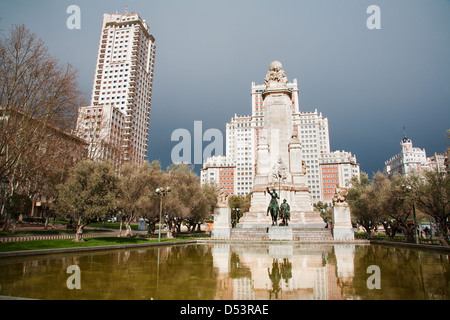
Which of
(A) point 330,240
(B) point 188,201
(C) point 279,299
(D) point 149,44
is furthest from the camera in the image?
(D) point 149,44

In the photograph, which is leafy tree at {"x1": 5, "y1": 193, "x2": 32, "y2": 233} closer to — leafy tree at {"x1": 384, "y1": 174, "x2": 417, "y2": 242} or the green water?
the green water

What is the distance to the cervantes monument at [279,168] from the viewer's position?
31.0 metres

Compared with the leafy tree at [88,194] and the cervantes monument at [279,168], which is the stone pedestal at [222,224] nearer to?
the cervantes monument at [279,168]

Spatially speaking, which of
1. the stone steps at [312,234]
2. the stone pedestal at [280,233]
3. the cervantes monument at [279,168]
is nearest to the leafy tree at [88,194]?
the stone pedestal at [280,233]

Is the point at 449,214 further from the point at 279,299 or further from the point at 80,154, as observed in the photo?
the point at 80,154

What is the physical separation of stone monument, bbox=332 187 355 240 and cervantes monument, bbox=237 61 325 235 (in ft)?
8.90

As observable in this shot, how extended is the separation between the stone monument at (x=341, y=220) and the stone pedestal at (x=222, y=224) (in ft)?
34.4

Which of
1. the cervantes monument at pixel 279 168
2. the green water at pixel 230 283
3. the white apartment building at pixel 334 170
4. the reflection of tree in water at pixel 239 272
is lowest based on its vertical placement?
the reflection of tree in water at pixel 239 272

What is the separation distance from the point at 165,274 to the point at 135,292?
2.48 m

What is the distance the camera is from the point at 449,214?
20.5 m

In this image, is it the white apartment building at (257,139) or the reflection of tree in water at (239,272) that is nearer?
the reflection of tree in water at (239,272)

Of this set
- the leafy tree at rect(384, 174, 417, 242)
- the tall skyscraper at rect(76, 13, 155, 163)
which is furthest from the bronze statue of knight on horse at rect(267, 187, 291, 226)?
the tall skyscraper at rect(76, 13, 155, 163)

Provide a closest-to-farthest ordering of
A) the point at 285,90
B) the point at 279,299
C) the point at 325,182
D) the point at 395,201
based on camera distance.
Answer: the point at 279,299 → the point at 395,201 → the point at 285,90 → the point at 325,182
